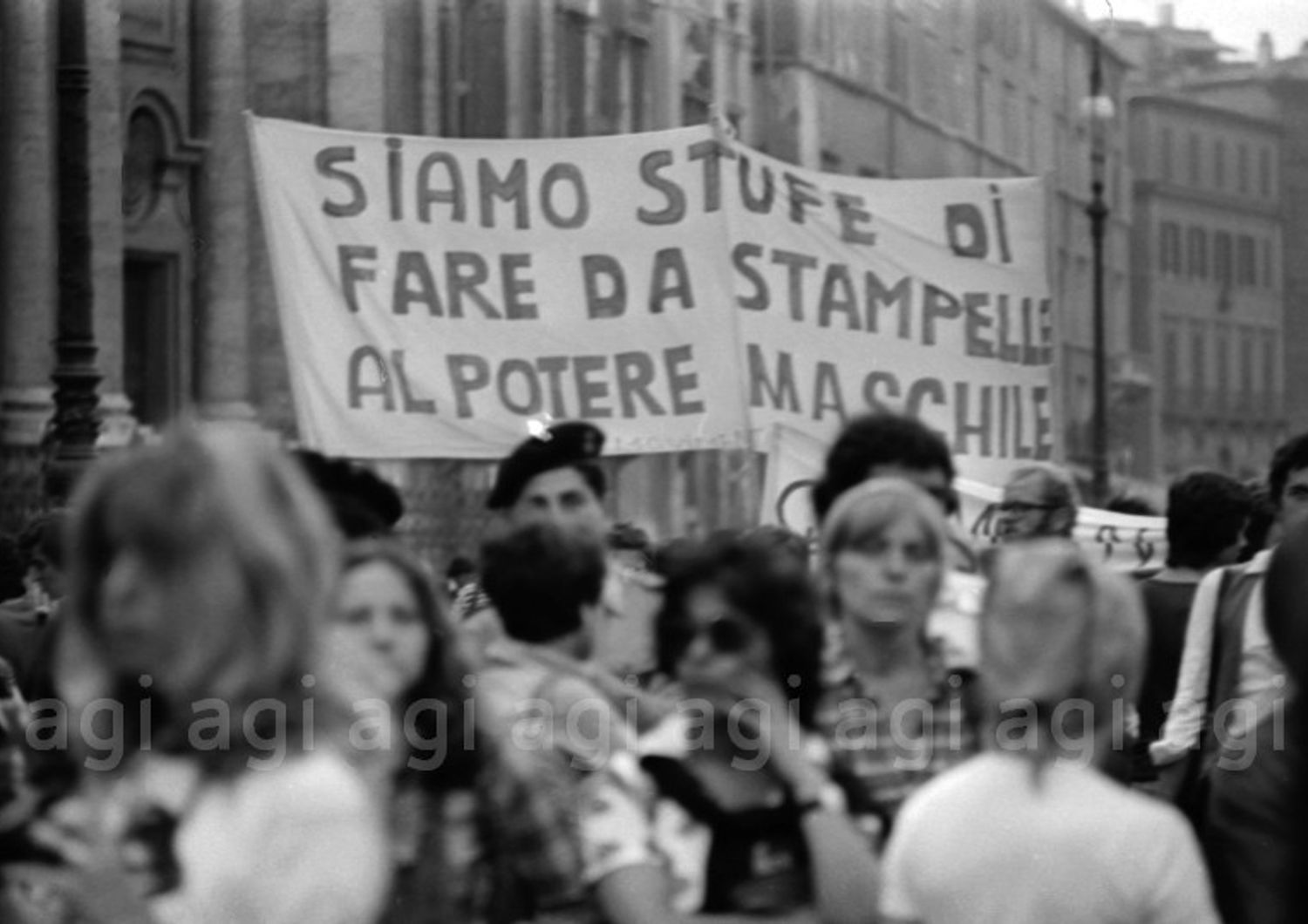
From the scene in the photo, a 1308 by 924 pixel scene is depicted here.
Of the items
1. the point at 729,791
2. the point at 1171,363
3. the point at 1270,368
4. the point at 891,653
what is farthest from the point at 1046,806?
the point at 1270,368

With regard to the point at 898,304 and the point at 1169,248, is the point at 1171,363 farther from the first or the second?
the point at 898,304

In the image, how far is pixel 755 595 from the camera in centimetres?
537

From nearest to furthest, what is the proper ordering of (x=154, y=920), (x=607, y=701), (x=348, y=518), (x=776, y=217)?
1. (x=154, y=920)
2. (x=607, y=701)
3. (x=348, y=518)
4. (x=776, y=217)

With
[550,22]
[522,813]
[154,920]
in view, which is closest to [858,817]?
[522,813]

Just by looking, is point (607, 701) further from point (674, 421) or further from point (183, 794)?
point (674, 421)

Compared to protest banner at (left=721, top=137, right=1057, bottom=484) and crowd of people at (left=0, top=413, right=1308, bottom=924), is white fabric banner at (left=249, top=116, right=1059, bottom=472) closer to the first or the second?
protest banner at (left=721, top=137, right=1057, bottom=484)

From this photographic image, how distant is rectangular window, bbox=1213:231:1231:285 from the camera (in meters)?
101

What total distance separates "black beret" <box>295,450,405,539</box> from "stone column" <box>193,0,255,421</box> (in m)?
19.1

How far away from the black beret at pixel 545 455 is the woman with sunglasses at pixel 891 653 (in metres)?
1.74

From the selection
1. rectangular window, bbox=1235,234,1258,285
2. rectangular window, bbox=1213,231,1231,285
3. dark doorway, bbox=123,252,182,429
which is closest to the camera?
dark doorway, bbox=123,252,182,429

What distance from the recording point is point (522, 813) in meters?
5.10

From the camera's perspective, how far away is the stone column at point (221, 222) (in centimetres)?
2581

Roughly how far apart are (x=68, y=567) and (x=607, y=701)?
6.57 feet

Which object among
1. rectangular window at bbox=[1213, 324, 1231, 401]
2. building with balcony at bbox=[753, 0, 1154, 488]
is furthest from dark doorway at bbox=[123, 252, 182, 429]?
rectangular window at bbox=[1213, 324, 1231, 401]
